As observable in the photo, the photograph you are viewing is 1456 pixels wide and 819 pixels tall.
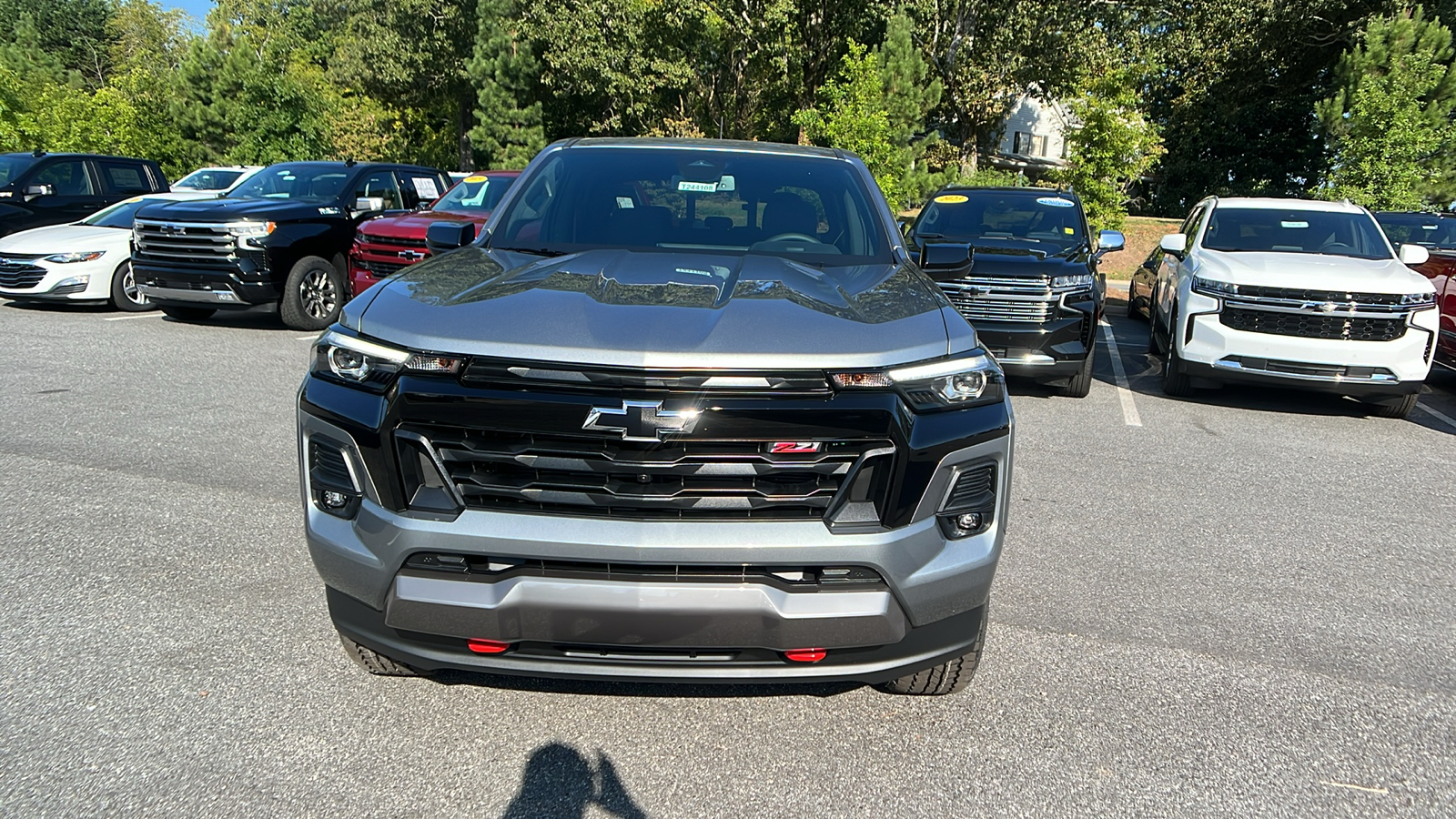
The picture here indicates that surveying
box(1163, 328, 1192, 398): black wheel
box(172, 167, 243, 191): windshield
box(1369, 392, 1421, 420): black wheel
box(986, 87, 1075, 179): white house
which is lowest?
box(986, 87, 1075, 179): white house

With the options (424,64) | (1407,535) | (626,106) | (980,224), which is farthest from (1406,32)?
(424,64)

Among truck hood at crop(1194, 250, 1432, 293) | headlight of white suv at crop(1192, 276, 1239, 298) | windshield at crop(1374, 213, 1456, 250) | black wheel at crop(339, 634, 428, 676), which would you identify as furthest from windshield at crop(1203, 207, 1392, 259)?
black wheel at crop(339, 634, 428, 676)

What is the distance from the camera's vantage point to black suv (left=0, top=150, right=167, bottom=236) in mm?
13617

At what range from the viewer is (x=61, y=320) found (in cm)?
1140

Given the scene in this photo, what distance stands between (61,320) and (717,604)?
1185cm

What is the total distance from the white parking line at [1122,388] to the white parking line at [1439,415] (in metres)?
2.53

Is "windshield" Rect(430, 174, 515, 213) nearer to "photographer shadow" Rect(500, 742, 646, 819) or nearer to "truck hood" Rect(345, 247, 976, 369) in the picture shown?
"truck hood" Rect(345, 247, 976, 369)

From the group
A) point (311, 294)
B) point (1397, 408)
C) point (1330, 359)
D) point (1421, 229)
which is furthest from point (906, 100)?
point (1330, 359)

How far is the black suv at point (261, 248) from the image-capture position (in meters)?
10.4

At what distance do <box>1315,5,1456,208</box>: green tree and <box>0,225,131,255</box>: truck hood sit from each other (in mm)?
20826

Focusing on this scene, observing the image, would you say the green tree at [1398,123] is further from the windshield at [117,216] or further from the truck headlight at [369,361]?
the truck headlight at [369,361]

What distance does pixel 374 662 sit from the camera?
3.12 m

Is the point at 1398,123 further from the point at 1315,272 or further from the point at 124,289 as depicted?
the point at 124,289

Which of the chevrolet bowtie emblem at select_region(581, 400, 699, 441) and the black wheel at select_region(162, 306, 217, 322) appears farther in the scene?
the black wheel at select_region(162, 306, 217, 322)
